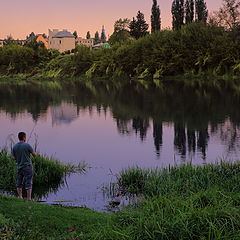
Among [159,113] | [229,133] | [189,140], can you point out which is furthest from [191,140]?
[159,113]

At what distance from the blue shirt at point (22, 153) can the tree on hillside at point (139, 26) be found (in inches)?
4359

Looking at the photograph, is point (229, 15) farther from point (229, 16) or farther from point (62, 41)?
point (62, 41)

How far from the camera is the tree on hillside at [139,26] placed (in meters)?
119

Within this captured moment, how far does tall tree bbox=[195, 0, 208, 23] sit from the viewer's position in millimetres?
93250

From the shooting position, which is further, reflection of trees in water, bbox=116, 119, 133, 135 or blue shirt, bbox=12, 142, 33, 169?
reflection of trees in water, bbox=116, 119, 133, 135

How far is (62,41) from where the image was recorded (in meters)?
157

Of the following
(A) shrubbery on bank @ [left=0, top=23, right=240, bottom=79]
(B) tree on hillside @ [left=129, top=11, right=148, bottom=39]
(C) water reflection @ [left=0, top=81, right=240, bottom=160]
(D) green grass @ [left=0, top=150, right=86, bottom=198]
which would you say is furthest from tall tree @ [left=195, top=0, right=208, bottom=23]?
(D) green grass @ [left=0, top=150, right=86, bottom=198]

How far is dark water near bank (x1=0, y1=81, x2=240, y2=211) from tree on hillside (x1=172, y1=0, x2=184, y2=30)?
48509 millimetres

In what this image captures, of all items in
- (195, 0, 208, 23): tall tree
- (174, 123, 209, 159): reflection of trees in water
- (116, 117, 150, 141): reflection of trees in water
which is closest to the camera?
(174, 123, 209, 159): reflection of trees in water

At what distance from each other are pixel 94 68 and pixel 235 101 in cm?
6494

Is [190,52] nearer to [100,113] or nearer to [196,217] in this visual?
[100,113]

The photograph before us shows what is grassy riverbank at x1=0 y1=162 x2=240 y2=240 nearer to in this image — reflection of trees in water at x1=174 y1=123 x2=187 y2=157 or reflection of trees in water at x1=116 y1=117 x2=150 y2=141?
reflection of trees in water at x1=174 y1=123 x2=187 y2=157

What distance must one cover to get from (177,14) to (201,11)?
541 cm

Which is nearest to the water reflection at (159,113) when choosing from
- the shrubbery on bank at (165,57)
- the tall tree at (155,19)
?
the shrubbery on bank at (165,57)
